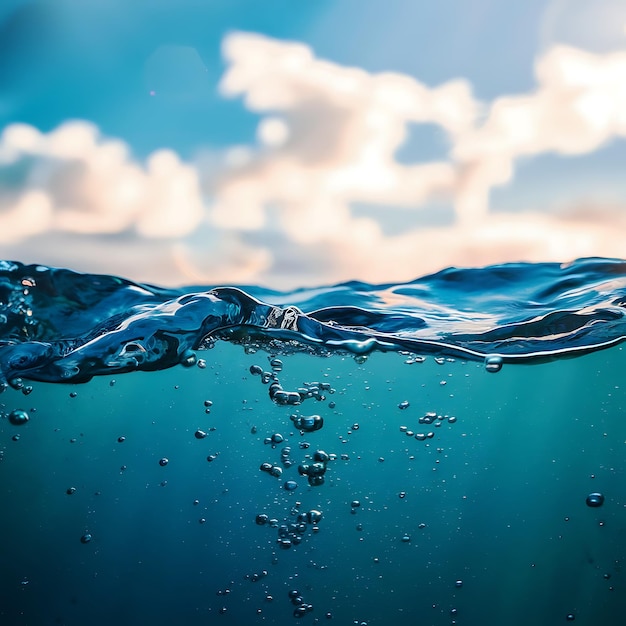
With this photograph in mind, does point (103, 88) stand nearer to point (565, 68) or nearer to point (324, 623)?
point (565, 68)

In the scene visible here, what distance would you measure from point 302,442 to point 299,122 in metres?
4.38

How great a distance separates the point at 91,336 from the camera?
590cm

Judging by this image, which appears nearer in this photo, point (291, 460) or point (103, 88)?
point (103, 88)

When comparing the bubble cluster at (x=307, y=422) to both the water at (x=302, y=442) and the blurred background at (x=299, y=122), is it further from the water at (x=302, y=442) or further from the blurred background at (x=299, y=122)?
the blurred background at (x=299, y=122)

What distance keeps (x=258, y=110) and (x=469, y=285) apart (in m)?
3.09

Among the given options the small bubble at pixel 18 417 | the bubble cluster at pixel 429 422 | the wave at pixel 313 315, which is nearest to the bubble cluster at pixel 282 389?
the wave at pixel 313 315

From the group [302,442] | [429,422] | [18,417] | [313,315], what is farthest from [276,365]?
[18,417]

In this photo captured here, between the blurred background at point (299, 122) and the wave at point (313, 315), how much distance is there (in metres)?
0.69

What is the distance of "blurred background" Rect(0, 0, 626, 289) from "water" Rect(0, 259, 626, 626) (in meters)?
0.88

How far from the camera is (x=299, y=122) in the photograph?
499 cm

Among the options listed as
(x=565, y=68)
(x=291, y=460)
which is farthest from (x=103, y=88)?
(x=291, y=460)

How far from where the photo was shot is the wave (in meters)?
5.74

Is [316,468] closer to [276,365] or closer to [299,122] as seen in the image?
[276,365]

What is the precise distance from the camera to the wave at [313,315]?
18.8 ft
